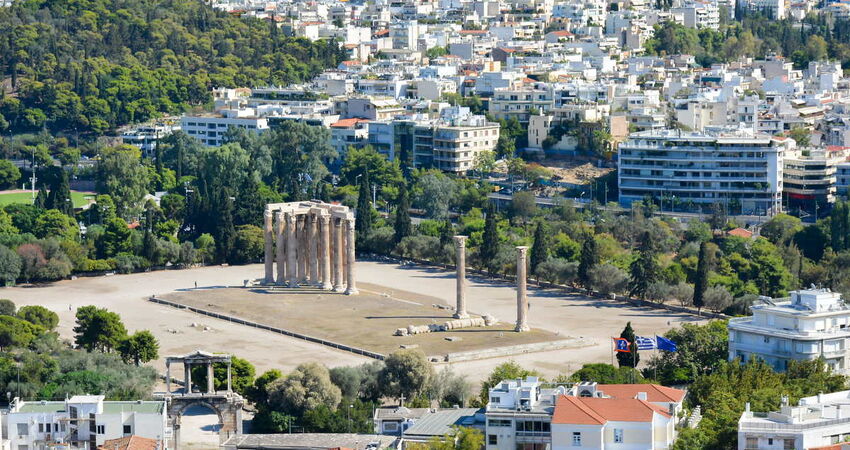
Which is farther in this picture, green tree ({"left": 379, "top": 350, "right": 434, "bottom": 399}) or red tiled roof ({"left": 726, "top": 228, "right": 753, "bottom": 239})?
red tiled roof ({"left": 726, "top": 228, "right": 753, "bottom": 239})

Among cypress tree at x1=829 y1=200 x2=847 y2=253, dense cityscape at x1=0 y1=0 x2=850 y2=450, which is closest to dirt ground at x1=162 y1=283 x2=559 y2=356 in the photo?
dense cityscape at x1=0 y1=0 x2=850 y2=450

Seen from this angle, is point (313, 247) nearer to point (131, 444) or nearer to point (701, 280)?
point (701, 280)

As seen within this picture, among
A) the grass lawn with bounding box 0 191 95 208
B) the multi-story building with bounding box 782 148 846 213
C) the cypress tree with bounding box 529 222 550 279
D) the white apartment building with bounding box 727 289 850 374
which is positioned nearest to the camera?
the white apartment building with bounding box 727 289 850 374

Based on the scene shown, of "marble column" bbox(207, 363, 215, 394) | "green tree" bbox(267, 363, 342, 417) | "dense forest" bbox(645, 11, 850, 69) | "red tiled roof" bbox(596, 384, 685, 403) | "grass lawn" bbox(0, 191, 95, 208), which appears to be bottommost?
"grass lawn" bbox(0, 191, 95, 208)

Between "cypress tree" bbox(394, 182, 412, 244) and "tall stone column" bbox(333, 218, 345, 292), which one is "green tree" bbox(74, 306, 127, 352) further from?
"cypress tree" bbox(394, 182, 412, 244)

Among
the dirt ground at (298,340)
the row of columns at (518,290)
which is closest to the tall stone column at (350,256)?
the dirt ground at (298,340)

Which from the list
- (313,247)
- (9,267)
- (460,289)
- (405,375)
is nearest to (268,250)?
(313,247)
